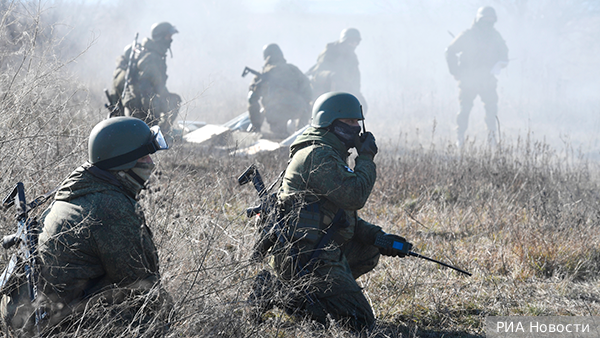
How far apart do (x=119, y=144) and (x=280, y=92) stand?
29.9ft

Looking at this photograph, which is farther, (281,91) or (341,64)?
(341,64)

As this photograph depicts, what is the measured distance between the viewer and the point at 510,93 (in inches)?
922

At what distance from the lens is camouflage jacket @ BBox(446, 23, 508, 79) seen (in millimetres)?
12195

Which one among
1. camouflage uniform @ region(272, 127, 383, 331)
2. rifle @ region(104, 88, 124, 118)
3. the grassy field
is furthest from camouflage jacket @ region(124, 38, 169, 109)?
camouflage uniform @ region(272, 127, 383, 331)

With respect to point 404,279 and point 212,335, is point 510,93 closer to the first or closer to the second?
point 404,279

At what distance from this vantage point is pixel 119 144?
7.08 ft

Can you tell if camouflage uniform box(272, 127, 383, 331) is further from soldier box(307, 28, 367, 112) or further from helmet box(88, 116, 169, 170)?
soldier box(307, 28, 367, 112)

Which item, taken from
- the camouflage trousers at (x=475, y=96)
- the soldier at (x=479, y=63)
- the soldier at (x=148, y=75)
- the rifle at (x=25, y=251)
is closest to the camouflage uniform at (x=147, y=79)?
the soldier at (x=148, y=75)

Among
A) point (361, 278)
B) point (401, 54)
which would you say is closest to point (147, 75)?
point (361, 278)

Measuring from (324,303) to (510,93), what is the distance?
23792 millimetres

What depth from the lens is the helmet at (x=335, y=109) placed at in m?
2.98

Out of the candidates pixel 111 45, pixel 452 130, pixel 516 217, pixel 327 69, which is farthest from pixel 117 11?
pixel 516 217

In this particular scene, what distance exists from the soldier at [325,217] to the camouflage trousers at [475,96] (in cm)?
995

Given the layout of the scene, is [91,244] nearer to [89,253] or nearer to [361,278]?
[89,253]
